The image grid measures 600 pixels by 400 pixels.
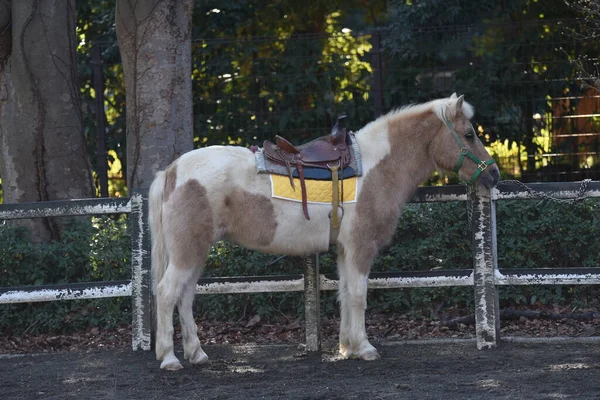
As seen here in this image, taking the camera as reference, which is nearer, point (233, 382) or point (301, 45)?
point (233, 382)

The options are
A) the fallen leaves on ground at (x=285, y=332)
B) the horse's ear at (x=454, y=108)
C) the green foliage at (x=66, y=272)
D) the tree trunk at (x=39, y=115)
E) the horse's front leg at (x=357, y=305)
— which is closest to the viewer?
the horse's front leg at (x=357, y=305)

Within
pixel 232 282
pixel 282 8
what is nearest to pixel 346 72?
pixel 282 8

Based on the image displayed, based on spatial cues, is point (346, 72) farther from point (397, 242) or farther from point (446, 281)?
point (446, 281)

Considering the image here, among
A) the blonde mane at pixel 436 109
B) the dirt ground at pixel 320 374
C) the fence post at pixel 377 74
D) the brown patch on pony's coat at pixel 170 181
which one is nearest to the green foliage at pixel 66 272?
the dirt ground at pixel 320 374

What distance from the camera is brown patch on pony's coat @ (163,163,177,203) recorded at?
650 centimetres

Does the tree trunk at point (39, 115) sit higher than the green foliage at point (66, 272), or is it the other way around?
the tree trunk at point (39, 115)

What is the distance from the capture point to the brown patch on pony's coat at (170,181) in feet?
21.3

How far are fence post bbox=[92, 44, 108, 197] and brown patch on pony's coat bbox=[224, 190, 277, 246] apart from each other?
5315mm

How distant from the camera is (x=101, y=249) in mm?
8188

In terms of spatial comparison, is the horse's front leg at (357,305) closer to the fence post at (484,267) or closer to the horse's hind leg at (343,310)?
the horse's hind leg at (343,310)

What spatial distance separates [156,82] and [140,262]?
186 centimetres

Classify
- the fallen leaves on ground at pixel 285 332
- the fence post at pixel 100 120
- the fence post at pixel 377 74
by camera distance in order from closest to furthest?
the fallen leaves on ground at pixel 285 332
the fence post at pixel 377 74
the fence post at pixel 100 120

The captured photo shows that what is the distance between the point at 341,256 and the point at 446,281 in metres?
0.83

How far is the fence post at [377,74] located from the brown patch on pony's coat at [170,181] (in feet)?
15.8
